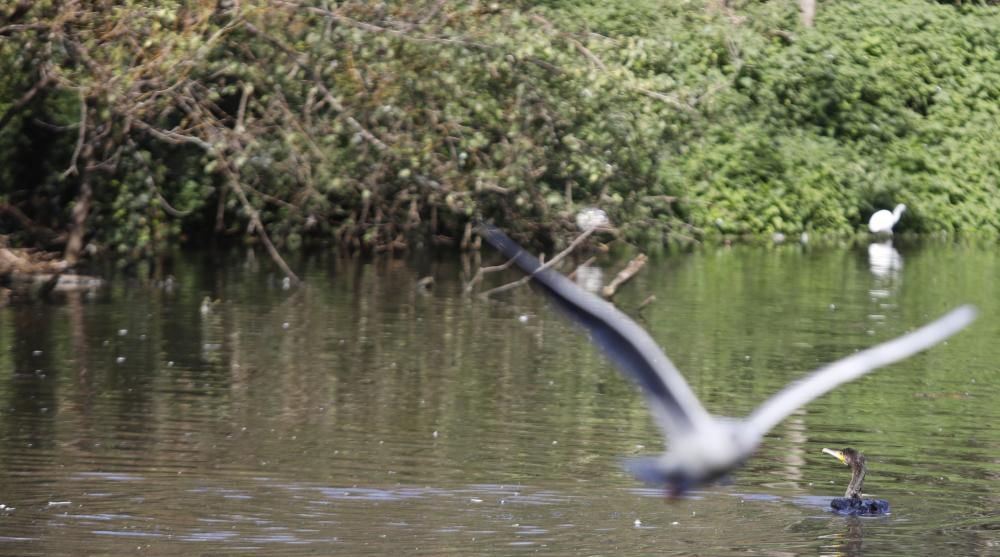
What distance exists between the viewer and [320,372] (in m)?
14.5

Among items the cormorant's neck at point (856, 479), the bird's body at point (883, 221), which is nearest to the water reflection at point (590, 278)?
the bird's body at point (883, 221)

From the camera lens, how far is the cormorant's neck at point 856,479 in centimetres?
972

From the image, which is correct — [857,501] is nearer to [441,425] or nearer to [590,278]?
[441,425]

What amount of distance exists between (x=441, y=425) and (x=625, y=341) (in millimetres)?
6152

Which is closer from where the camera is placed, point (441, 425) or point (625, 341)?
point (625, 341)

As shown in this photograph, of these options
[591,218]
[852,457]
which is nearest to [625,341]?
[852,457]

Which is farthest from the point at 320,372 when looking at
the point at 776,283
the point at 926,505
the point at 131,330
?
the point at 776,283

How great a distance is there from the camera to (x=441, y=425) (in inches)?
477

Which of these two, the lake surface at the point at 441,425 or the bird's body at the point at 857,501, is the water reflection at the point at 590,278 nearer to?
the lake surface at the point at 441,425

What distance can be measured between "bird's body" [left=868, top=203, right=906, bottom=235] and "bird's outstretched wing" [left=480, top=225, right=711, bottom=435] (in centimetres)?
2495

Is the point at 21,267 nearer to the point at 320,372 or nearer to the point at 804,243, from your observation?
the point at 320,372

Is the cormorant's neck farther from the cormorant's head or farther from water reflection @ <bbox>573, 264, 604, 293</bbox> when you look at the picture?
water reflection @ <bbox>573, 264, 604, 293</bbox>

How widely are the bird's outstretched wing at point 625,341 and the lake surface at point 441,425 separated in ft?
8.11

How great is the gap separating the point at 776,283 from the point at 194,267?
7.46 meters
